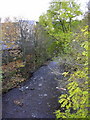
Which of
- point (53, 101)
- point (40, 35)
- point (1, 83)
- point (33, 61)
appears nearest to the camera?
point (53, 101)

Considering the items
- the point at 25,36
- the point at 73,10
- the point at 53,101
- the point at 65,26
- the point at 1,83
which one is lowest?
the point at 53,101

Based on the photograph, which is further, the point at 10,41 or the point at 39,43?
the point at 39,43

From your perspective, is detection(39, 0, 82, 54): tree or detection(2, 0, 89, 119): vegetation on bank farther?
detection(39, 0, 82, 54): tree

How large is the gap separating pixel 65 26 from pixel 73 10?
0.78m

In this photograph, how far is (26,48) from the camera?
5.29 metres

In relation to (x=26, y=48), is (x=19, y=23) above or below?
above

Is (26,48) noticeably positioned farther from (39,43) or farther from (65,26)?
(65,26)

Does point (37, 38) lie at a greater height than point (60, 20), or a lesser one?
lesser

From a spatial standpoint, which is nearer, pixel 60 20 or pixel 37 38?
pixel 60 20

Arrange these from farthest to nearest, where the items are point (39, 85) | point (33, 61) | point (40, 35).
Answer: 1. point (40, 35)
2. point (33, 61)
3. point (39, 85)

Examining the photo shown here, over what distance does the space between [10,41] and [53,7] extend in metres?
2.42

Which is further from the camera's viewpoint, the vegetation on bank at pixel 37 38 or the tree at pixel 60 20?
the tree at pixel 60 20

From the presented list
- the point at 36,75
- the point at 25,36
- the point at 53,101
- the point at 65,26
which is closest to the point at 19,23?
the point at 25,36

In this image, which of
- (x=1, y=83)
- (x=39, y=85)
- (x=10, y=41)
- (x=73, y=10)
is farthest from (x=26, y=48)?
(x=73, y=10)
